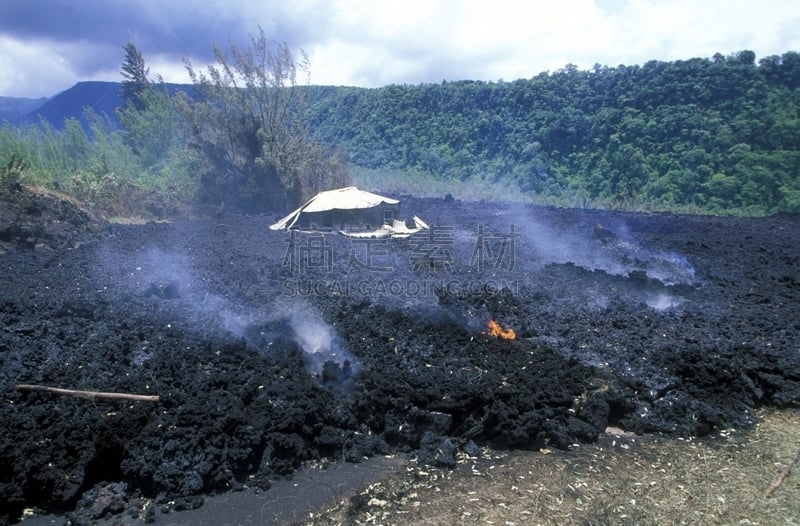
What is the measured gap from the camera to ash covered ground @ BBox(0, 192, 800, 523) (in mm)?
4176

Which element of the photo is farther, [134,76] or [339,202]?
[134,76]

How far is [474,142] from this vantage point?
35.4 meters

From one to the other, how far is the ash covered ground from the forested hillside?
1578 cm

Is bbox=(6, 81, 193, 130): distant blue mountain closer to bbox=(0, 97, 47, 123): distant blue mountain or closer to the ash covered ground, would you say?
bbox=(0, 97, 47, 123): distant blue mountain

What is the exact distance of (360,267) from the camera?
9.76m

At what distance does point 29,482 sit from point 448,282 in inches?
245

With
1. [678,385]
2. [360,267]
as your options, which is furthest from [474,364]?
[360,267]

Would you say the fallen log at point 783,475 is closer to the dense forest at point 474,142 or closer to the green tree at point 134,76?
the dense forest at point 474,142

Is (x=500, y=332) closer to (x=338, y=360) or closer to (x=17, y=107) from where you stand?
(x=338, y=360)

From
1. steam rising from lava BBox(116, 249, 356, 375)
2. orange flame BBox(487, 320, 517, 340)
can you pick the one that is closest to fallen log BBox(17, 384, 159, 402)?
steam rising from lava BBox(116, 249, 356, 375)

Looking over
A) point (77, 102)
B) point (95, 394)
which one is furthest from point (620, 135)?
point (77, 102)

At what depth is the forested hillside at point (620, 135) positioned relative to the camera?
24156mm

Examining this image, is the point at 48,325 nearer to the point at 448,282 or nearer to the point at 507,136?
the point at 448,282

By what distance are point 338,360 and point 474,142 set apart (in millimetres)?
31655
